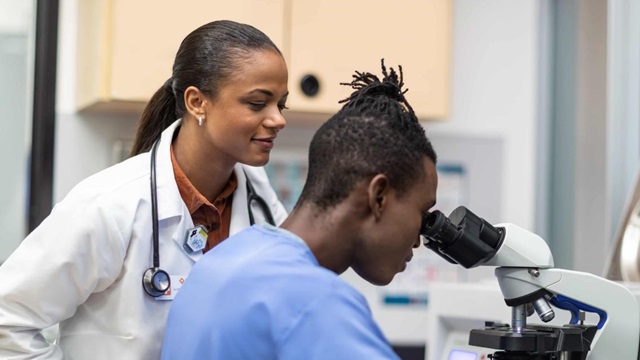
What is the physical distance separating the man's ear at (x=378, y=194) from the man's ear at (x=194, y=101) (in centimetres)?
52

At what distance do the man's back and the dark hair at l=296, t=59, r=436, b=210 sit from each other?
72 millimetres

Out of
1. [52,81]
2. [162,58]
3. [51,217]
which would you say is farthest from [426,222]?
[52,81]

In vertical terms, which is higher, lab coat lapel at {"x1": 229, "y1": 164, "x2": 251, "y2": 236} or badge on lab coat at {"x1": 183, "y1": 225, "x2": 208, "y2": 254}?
lab coat lapel at {"x1": 229, "y1": 164, "x2": 251, "y2": 236}

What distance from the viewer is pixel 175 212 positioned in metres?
1.42

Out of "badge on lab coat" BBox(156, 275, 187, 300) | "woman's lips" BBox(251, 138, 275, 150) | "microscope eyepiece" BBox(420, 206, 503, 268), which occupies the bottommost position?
"badge on lab coat" BBox(156, 275, 187, 300)

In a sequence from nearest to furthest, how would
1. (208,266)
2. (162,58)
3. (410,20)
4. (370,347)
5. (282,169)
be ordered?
(370,347) < (208,266) < (162,58) < (410,20) < (282,169)

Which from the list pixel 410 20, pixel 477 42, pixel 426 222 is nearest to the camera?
pixel 426 222

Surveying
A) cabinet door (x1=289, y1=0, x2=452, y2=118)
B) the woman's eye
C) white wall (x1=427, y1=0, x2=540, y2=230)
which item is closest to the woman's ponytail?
the woman's eye

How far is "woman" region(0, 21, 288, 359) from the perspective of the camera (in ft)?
4.35

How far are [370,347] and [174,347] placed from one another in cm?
25

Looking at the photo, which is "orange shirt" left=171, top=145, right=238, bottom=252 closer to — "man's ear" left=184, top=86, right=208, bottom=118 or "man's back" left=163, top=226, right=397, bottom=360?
"man's ear" left=184, top=86, right=208, bottom=118

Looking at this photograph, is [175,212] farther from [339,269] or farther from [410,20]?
[410,20]

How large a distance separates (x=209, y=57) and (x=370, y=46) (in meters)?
1.05

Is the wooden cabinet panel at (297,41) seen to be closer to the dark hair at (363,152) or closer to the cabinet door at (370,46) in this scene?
the cabinet door at (370,46)
